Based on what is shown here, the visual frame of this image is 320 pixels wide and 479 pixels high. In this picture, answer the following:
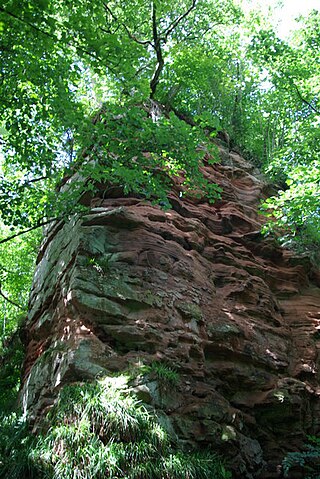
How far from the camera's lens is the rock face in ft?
25.4

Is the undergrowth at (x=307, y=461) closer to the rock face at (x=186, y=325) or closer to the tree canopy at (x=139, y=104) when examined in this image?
the rock face at (x=186, y=325)

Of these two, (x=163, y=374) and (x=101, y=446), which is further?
(x=163, y=374)

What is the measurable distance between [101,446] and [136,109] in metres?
6.60

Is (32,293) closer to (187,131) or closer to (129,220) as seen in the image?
(129,220)

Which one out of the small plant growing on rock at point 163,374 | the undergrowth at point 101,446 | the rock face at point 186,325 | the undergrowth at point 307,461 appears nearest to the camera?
the undergrowth at point 101,446

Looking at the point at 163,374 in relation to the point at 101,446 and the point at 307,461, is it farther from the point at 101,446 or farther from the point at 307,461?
the point at 307,461

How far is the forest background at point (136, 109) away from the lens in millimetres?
8367

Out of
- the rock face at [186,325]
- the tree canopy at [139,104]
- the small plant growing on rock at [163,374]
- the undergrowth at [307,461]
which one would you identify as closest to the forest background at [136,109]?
the tree canopy at [139,104]

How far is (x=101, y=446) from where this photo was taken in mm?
6027

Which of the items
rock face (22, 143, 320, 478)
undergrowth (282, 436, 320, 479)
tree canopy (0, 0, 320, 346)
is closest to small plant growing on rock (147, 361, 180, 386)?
rock face (22, 143, 320, 478)

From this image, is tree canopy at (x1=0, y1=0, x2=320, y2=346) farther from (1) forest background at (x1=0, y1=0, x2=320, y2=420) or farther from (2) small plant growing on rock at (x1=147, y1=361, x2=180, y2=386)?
(2) small plant growing on rock at (x1=147, y1=361, x2=180, y2=386)

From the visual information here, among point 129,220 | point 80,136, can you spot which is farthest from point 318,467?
point 80,136

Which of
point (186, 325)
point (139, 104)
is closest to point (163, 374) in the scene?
point (186, 325)

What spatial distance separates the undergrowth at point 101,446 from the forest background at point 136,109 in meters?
3.74
